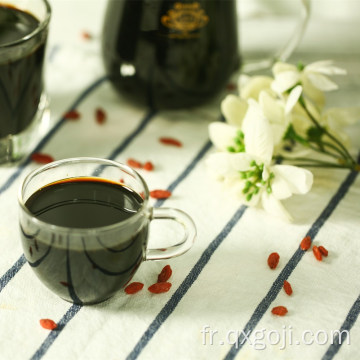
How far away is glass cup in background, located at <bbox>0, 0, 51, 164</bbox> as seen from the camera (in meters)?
0.83

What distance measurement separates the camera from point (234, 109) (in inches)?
35.8

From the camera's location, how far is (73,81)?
3.62 ft

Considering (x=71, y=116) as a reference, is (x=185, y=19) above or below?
above

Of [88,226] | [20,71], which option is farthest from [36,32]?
[88,226]

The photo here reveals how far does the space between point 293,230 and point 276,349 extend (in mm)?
195

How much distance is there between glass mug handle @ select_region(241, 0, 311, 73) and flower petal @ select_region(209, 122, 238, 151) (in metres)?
0.23

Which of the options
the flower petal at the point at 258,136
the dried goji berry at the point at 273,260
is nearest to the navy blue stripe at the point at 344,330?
the dried goji berry at the point at 273,260

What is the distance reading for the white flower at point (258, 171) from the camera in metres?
0.79

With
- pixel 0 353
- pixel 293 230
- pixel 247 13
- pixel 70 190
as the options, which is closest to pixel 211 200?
pixel 293 230

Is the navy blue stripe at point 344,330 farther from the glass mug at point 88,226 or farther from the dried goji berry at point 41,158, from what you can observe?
the dried goji berry at point 41,158

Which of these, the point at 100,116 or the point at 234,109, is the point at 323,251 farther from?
the point at 100,116

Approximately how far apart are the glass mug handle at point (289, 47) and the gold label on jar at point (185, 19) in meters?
0.16

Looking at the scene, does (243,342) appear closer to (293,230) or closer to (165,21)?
(293,230)

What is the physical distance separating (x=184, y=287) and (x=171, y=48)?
0.36 meters
